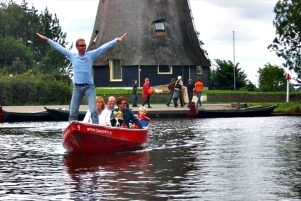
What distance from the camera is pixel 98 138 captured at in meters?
23.2

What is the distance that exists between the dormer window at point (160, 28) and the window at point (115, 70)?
143 inches

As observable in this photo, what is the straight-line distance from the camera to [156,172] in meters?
18.9

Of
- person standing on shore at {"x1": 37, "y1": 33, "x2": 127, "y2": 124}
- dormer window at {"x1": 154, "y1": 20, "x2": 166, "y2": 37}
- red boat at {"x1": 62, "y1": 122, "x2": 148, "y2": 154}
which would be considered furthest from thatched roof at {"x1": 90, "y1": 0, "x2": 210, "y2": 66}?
person standing on shore at {"x1": 37, "y1": 33, "x2": 127, "y2": 124}

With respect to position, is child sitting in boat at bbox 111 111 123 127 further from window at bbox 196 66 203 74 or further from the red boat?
window at bbox 196 66 203 74

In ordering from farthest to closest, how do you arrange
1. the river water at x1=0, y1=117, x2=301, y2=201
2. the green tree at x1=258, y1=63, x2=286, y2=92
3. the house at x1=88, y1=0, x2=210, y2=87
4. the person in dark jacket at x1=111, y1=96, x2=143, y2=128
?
the house at x1=88, y1=0, x2=210, y2=87, the green tree at x1=258, y1=63, x2=286, y2=92, the person in dark jacket at x1=111, y1=96, x2=143, y2=128, the river water at x1=0, y1=117, x2=301, y2=201

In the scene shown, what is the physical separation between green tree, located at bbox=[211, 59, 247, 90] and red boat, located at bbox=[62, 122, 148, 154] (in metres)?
51.6

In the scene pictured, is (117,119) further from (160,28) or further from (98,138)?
(160,28)

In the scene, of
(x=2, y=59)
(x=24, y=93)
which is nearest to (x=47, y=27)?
(x=2, y=59)

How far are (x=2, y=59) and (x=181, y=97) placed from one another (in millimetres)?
49600

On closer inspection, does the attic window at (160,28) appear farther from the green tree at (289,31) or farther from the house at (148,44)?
the green tree at (289,31)

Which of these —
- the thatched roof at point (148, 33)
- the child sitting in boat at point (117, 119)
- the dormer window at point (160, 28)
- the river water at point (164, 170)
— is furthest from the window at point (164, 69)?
the child sitting in boat at point (117, 119)

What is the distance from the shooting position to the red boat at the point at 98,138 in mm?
22641

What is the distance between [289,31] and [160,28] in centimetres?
1665

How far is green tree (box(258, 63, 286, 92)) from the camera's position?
230ft
